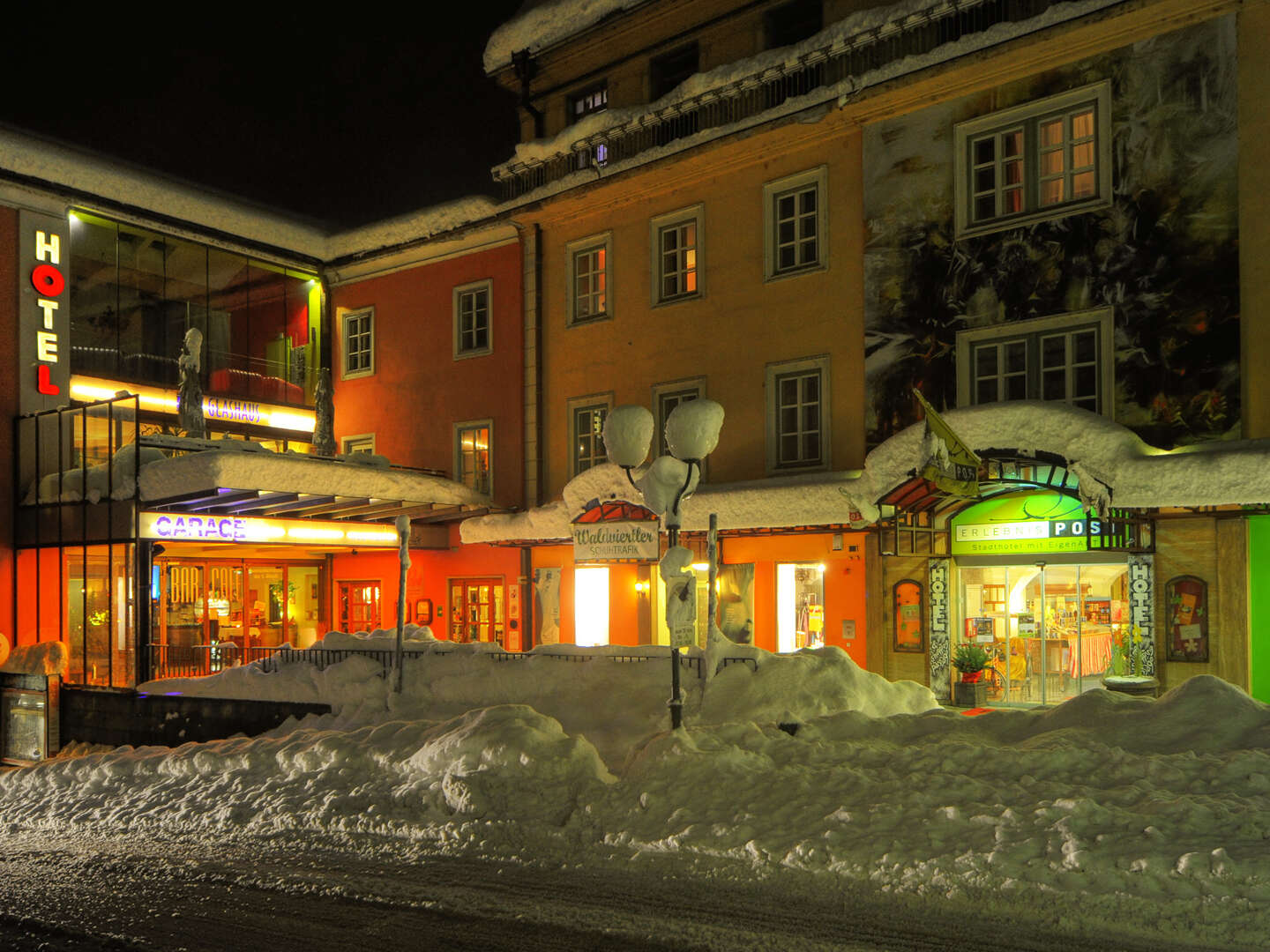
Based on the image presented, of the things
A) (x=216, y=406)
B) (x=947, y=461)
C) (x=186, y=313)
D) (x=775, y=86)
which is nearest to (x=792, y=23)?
(x=775, y=86)

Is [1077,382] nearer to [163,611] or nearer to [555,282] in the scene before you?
[555,282]

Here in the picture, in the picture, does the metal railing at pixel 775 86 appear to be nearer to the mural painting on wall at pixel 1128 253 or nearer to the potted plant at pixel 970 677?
the mural painting on wall at pixel 1128 253

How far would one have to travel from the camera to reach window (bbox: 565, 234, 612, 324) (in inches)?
Result: 939

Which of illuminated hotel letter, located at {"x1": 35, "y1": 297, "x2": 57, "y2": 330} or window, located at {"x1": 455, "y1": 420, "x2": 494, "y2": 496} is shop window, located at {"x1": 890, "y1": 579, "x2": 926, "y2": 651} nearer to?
window, located at {"x1": 455, "y1": 420, "x2": 494, "y2": 496}

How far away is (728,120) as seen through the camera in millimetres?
21609

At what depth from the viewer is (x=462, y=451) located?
87.5 feet

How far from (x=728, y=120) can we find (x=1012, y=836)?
1627cm

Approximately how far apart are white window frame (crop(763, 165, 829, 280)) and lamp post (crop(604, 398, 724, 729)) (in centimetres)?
803

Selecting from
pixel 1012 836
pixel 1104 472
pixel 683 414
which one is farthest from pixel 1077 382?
pixel 1012 836

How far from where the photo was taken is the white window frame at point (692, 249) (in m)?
22.1

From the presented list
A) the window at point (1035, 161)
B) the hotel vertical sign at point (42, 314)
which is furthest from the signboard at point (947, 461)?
the hotel vertical sign at point (42, 314)

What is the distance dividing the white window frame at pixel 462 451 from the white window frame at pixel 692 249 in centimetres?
556

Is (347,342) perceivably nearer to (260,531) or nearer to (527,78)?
(260,531)

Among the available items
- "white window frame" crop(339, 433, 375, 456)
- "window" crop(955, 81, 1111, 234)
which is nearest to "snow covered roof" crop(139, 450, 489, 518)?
"white window frame" crop(339, 433, 375, 456)
